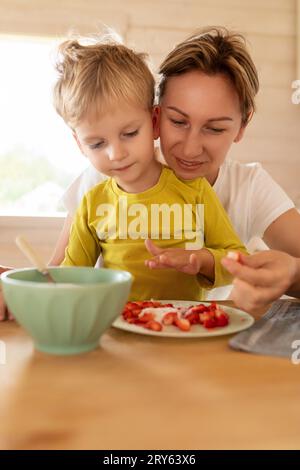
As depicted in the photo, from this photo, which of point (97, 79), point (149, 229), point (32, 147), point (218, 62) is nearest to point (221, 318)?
point (149, 229)

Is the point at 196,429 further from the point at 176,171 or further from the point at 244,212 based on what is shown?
the point at 244,212

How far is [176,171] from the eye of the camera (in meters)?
1.49

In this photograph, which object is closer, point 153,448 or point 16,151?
point 153,448

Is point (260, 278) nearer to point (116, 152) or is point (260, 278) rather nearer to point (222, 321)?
point (222, 321)

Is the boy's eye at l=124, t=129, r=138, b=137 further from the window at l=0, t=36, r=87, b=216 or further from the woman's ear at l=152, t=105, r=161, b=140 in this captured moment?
the window at l=0, t=36, r=87, b=216

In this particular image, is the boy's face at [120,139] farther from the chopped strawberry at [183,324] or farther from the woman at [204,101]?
the chopped strawberry at [183,324]

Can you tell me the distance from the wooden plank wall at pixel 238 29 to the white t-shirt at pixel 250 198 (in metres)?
1.58

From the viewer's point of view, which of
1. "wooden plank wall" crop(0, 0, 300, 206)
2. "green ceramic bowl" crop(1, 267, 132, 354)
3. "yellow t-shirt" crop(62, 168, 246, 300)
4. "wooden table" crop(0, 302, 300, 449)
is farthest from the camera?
"wooden plank wall" crop(0, 0, 300, 206)

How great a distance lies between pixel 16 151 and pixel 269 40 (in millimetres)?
1644

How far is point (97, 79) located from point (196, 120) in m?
0.31

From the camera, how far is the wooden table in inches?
21.4

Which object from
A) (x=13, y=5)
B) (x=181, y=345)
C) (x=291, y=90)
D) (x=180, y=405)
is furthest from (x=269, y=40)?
(x=180, y=405)

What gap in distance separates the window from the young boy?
1962mm

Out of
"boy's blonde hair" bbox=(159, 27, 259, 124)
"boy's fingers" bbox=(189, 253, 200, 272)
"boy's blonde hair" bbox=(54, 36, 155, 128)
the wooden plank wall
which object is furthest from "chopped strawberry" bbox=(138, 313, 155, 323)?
the wooden plank wall
